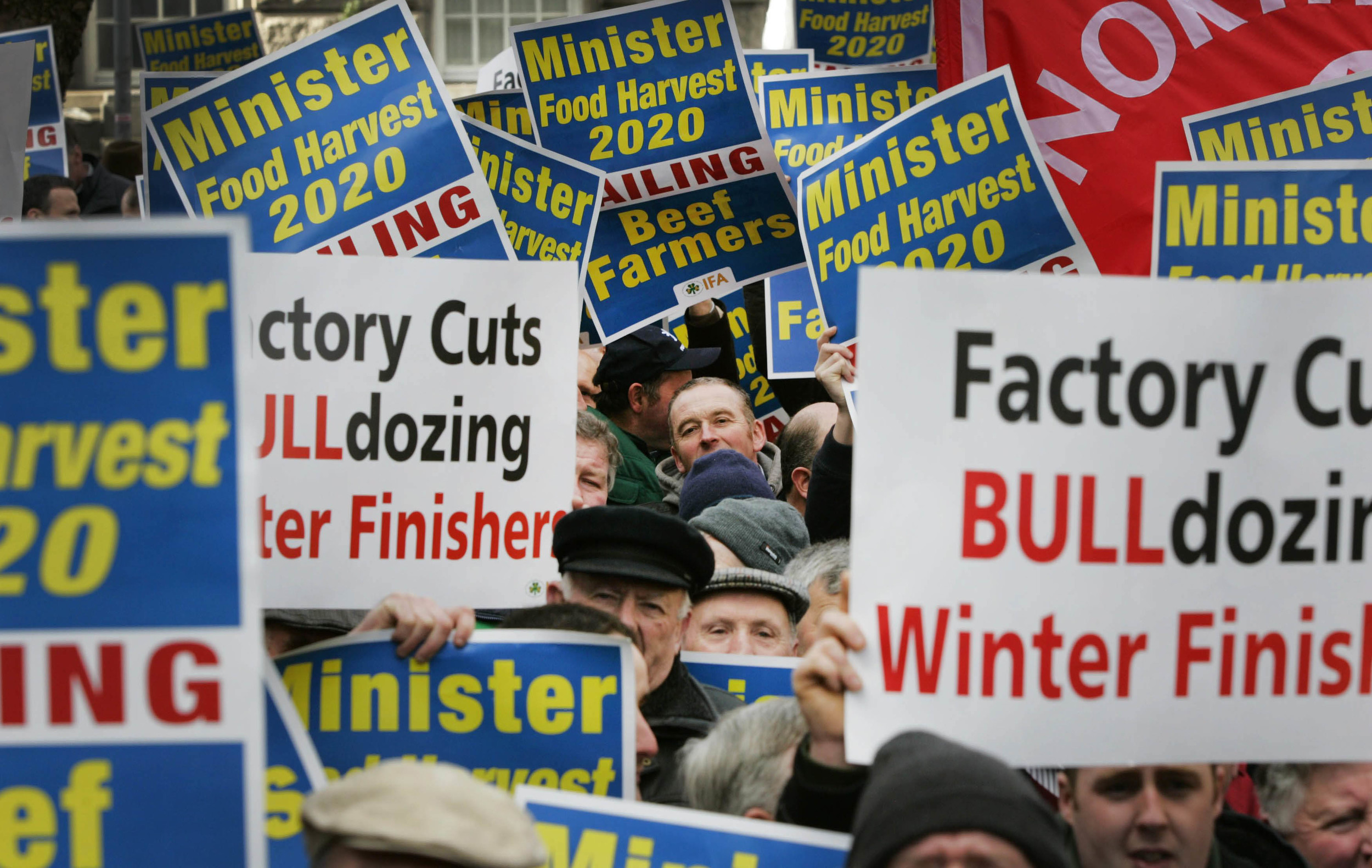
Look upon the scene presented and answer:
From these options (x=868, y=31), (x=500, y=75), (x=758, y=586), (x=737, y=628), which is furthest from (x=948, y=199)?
(x=500, y=75)

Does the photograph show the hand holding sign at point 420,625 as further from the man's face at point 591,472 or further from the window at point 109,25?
the window at point 109,25

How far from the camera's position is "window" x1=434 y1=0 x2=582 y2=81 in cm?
2441

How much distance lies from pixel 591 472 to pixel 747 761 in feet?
7.54

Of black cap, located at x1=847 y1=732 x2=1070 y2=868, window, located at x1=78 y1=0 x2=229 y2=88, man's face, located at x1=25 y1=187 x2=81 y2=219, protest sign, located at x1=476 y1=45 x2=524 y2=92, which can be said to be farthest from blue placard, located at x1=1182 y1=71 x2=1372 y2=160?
window, located at x1=78 y1=0 x2=229 y2=88

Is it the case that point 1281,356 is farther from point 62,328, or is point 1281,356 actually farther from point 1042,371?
point 62,328

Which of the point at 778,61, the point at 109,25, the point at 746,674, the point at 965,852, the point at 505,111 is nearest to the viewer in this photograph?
the point at 965,852

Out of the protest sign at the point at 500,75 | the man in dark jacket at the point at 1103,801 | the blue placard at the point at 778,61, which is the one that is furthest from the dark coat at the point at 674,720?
the protest sign at the point at 500,75

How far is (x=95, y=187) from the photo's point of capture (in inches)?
390

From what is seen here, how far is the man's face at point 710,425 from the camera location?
5.82 metres

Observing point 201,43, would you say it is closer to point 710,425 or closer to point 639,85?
point 639,85

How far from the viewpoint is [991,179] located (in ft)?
15.5

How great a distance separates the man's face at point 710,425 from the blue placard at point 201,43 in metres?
5.50

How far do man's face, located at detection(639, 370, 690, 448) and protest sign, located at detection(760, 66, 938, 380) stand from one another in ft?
1.27

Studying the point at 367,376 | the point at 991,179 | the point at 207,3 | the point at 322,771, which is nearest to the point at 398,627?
the point at 322,771
